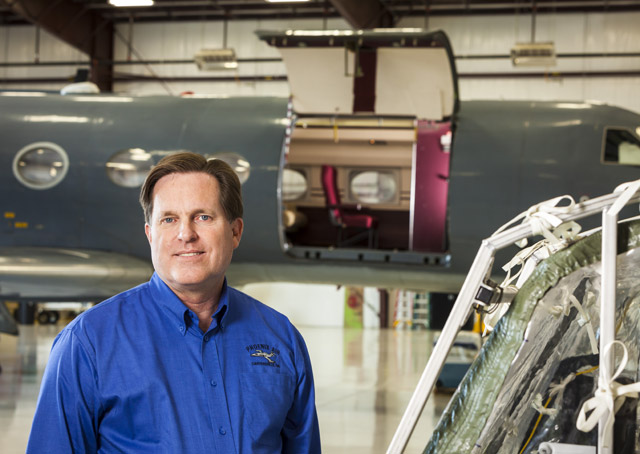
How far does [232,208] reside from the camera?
7.13ft

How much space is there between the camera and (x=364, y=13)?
Answer: 19859 millimetres

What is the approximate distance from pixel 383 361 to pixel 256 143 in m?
5.91

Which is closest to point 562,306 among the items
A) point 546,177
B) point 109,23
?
point 546,177

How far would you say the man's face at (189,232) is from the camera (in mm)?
2072

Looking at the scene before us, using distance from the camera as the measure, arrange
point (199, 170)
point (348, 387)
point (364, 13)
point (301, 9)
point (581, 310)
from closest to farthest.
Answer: point (581, 310) < point (199, 170) < point (348, 387) < point (364, 13) < point (301, 9)

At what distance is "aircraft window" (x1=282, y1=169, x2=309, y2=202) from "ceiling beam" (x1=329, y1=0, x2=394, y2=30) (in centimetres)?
814

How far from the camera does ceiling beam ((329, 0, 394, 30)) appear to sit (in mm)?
18906

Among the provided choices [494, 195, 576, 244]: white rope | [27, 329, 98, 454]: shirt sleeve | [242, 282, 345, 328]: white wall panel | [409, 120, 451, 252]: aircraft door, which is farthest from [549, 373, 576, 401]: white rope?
[242, 282, 345, 328]: white wall panel

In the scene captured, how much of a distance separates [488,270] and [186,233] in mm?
800

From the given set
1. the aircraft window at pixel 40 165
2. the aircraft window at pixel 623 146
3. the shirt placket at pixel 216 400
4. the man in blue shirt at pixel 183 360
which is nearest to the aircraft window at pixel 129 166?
the aircraft window at pixel 40 165

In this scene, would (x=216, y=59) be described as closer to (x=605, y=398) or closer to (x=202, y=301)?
(x=202, y=301)

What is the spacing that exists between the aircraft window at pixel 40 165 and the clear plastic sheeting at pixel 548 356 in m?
8.10

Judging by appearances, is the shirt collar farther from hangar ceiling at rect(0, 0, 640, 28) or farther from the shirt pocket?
hangar ceiling at rect(0, 0, 640, 28)

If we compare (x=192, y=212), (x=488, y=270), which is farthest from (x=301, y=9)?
(x=488, y=270)
